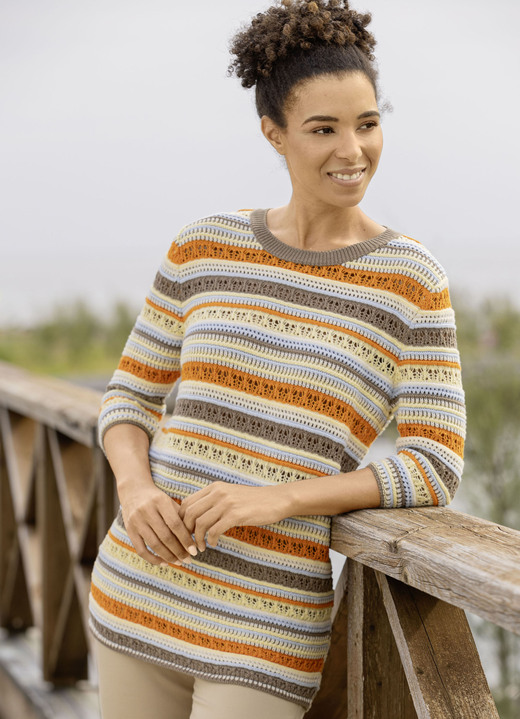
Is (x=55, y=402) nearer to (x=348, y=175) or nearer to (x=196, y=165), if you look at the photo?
(x=348, y=175)

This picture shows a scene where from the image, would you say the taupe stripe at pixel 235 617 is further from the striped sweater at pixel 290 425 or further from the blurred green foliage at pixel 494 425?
the blurred green foliage at pixel 494 425

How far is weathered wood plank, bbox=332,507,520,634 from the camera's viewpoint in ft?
2.70

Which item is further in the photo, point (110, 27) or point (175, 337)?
point (110, 27)

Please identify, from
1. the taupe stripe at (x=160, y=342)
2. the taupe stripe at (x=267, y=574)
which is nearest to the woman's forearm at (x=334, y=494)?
the taupe stripe at (x=267, y=574)

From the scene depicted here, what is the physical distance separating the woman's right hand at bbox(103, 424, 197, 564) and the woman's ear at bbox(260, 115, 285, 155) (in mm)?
490

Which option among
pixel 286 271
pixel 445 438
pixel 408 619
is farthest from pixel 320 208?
pixel 408 619

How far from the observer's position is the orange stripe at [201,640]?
1.15 m

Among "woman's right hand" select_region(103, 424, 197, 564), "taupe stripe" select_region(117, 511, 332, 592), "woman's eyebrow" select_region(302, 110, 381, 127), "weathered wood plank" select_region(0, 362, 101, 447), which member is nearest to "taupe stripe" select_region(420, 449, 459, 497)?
"taupe stripe" select_region(117, 511, 332, 592)

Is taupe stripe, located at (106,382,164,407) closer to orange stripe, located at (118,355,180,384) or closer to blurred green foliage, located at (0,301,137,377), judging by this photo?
orange stripe, located at (118,355,180,384)

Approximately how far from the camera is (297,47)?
1148 millimetres

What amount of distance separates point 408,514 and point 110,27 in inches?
2329

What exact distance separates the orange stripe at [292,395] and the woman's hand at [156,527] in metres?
0.18

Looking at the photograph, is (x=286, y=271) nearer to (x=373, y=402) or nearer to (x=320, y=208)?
(x=320, y=208)

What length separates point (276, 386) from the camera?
1174 mm
